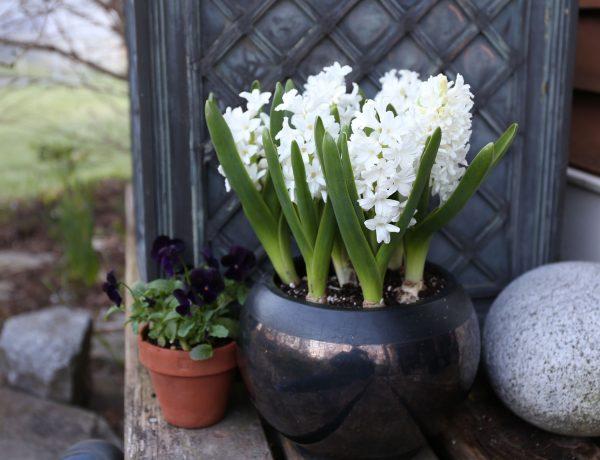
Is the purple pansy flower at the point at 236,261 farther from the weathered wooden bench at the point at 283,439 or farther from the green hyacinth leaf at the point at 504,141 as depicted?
the green hyacinth leaf at the point at 504,141

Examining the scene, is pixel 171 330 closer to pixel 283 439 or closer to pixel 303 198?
pixel 283 439

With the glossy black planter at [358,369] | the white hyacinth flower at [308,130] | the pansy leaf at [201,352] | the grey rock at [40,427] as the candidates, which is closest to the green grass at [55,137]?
the grey rock at [40,427]

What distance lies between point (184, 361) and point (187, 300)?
152 mm

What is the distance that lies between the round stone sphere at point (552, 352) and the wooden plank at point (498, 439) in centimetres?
4

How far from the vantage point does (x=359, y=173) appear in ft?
4.76

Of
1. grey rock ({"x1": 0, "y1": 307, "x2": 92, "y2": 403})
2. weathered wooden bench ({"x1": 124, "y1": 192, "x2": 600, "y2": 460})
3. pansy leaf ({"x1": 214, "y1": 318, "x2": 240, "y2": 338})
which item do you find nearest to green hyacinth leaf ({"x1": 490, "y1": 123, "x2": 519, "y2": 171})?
weathered wooden bench ({"x1": 124, "y1": 192, "x2": 600, "y2": 460})

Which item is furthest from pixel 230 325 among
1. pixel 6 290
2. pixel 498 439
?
pixel 6 290

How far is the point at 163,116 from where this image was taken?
1930mm

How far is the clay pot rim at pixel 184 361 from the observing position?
5.68ft

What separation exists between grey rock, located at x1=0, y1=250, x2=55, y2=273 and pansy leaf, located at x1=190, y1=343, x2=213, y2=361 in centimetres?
292

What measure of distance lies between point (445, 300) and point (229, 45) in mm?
867

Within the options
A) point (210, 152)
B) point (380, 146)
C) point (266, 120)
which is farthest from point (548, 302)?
point (210, 152)

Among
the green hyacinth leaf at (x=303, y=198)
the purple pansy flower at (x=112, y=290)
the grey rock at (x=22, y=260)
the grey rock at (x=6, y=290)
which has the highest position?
the green hyacinth leaf at (x=303, y=198)

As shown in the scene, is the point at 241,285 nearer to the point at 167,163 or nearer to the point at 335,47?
the point at 167,163
